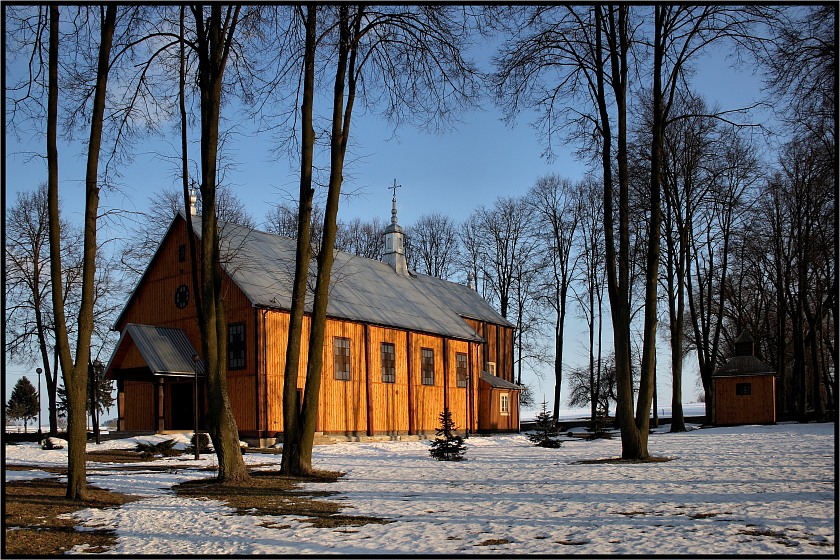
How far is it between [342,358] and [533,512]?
1888 cm

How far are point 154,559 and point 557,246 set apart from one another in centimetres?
3788

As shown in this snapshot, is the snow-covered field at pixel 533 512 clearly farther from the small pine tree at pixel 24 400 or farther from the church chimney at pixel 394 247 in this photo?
the small pine tree at pixel 24 400

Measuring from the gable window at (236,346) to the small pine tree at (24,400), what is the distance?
5078 cm

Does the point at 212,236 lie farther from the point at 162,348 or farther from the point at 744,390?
the point at 744,390

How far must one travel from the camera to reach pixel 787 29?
14031 millimetres

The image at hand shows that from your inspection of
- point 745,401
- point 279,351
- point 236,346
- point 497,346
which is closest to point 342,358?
point 279,351

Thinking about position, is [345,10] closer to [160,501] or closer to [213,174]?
[213,174]

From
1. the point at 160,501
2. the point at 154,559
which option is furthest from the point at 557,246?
the point at 154,559

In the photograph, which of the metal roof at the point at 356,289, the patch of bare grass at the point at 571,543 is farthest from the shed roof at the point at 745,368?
the patch of bare grass at the point at 571,543

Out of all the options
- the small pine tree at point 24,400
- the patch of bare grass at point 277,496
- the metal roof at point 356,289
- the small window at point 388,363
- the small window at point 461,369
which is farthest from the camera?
the small pine tree at point 24,400

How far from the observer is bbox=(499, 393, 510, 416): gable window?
36969 millimetres

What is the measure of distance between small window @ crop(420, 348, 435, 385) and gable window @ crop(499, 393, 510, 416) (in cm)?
597

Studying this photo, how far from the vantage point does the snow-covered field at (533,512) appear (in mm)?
6977

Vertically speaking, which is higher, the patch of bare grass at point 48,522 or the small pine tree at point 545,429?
the patch of bare grass at point 48,522
